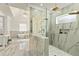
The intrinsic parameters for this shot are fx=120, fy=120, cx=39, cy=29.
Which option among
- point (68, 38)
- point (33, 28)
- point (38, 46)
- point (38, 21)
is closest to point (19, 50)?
point (38, 46)

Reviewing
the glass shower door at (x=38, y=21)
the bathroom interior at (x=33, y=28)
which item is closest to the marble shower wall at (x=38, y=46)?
the bathroom interior at (x=33, y=28)

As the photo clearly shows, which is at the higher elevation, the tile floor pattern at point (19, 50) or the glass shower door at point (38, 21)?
the glass shower door at point (38, 21)

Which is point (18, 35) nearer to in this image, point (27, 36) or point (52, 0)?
point (27, 36)

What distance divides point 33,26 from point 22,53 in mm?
555

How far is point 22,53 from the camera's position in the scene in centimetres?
228

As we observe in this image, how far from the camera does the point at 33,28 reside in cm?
230

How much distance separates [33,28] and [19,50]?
50cm

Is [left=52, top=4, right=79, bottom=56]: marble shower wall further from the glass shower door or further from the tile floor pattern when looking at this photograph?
the glass shower door

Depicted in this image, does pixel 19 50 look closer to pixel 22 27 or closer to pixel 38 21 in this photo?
pixel 22 27

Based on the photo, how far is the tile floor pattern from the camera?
7.46 ft

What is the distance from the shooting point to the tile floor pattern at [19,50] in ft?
7.46

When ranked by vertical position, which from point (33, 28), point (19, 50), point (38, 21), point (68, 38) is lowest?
point (19, 50)

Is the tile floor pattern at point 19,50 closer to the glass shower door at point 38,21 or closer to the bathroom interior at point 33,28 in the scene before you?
the bathroom interior at point 33,28

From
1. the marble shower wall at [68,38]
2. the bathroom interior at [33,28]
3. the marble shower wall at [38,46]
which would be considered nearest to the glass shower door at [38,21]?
the bathroom interior at [33,28]
